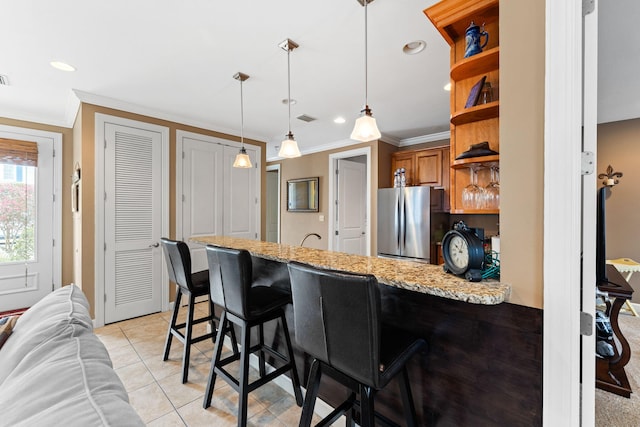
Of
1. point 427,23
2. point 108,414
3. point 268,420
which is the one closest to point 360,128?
point 427,23

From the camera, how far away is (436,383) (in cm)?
124

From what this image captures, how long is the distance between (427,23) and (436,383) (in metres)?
2.05

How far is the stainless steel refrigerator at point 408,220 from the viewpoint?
12.3ft

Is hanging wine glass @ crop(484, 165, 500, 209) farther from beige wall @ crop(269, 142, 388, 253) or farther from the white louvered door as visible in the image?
the white louvered door

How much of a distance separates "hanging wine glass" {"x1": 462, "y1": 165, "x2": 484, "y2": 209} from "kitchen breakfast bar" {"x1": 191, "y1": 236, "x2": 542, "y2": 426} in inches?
19.5

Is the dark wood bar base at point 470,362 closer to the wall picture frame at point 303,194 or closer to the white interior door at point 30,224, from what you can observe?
the wall picture frame at point 303,194

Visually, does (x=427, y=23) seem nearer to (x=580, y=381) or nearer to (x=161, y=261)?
(x=580, y=381)

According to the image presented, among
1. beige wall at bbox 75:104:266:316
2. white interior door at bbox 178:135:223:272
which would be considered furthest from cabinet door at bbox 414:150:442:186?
beige wall at bbox 75:104:266:316

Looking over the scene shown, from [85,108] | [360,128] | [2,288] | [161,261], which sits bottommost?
[2,288]

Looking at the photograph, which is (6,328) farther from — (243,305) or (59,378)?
(243,305)

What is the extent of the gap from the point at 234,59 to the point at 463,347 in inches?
96.4

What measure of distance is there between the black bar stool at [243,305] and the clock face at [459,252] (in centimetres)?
99

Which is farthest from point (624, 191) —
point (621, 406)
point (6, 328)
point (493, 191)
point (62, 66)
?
point (62, 66)

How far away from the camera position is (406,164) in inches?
175
